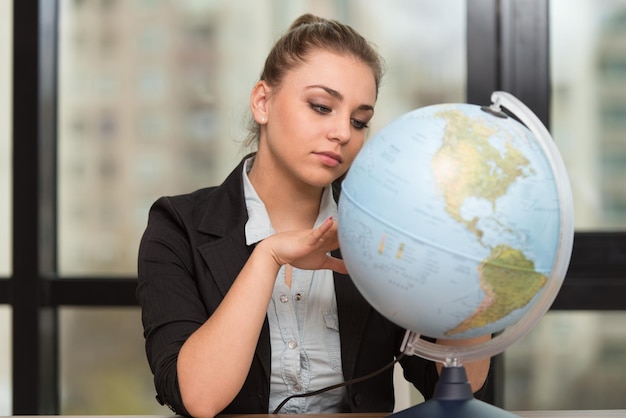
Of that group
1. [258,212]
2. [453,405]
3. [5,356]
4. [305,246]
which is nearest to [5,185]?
[5,356]

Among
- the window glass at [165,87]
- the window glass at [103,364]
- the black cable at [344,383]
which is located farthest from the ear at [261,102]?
the window glass at [103,364]

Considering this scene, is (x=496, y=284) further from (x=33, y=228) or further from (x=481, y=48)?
(x=33, y=228)

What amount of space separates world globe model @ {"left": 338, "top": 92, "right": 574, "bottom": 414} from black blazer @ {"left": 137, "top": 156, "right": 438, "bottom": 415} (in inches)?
19.1

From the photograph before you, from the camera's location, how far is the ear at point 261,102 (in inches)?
72.4

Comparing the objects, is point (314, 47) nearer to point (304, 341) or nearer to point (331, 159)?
point (331, 159)

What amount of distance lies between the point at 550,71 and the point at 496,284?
2.26 m

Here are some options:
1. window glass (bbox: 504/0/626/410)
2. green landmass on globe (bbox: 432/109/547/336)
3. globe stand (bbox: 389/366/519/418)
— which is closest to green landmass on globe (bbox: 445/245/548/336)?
green landmass on globe (bbox: 432/109/547/336)

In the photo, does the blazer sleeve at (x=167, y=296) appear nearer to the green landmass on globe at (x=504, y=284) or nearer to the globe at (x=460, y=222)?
the globe at (x=460, y=222)

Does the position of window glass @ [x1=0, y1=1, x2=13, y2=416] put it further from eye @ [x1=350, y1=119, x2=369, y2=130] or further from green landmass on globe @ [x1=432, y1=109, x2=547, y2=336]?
green landmass on globe @ [x1=432, y1=109, x2=547, y2=336]

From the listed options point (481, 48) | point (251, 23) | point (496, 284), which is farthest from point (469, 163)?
point (251, 23)

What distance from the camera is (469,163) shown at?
118cm

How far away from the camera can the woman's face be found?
1656 mm

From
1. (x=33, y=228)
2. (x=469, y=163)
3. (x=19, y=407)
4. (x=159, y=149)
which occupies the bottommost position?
(x=19, y=407)

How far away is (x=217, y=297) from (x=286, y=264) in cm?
15
